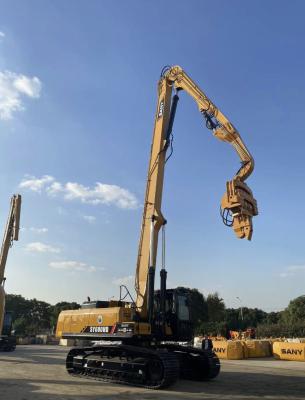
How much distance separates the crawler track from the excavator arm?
4.85 feet

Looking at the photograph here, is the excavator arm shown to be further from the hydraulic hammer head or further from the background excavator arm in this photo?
the background excavator arm

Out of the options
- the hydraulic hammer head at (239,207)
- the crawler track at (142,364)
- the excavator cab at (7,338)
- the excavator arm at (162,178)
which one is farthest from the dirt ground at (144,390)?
the excavator cab at (7,338)

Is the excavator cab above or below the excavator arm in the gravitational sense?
below

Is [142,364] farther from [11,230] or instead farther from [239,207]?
[11,230]

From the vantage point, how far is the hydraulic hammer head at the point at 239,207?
12930mm

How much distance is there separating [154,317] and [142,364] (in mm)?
1595

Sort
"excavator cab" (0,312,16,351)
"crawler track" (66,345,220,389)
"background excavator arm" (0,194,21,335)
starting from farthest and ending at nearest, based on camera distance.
Result: 1. "excavator cab" (0,312,16,351)
2. "background excavator arm" (0,194,21,335)
3. "crawler track" (66,345,220,389)

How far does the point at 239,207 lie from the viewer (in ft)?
42.7

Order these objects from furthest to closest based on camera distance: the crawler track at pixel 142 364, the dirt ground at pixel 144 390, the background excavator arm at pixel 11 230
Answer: the background excavator arm at pixel 11 230
the crawler track at pixel 142 364
the dirt ground at pixel 144 390

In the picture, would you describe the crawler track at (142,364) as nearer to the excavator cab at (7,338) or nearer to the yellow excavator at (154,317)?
the yellow excavator at (154,317)

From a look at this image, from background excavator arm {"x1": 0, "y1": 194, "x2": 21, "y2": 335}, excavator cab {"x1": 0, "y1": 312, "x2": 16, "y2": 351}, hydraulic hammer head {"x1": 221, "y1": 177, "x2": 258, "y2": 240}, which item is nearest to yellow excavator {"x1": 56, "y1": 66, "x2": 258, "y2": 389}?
hydraulic hammer head {"x1": 221, "y1": 177, "x2": 258, "y2": 240}

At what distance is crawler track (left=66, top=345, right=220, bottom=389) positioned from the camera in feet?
41.5

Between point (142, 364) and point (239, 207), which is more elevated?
point (239, 207)

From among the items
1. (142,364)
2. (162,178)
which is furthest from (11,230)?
(142,364)
